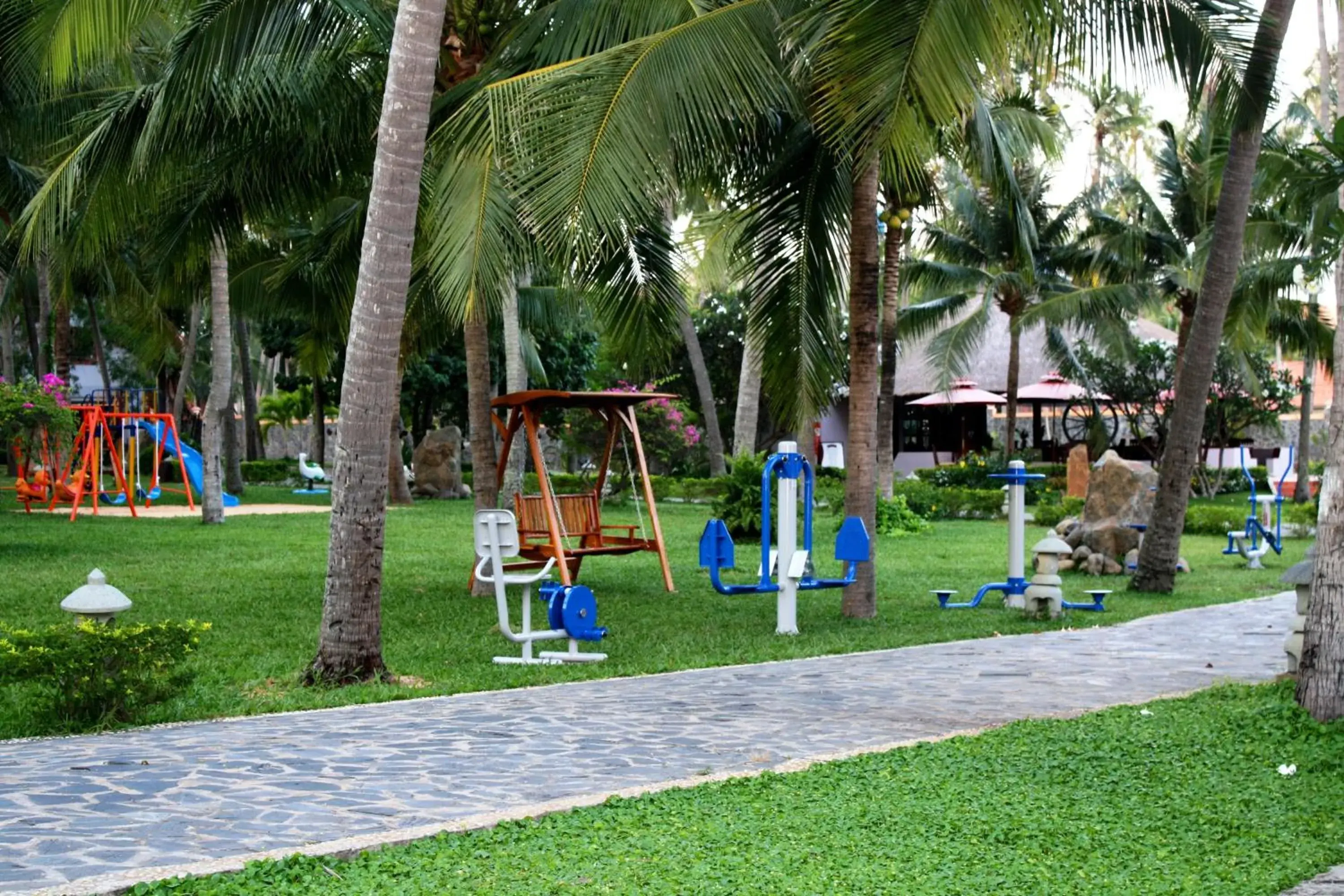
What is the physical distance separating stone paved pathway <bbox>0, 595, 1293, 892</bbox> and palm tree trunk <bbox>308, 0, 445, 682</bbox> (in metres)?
0.86

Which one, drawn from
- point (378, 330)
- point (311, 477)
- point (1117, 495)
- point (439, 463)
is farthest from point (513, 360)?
point (311, 477)

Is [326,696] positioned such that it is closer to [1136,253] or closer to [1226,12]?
[1226,12]

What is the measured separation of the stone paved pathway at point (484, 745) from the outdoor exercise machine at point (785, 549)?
3.94 feet

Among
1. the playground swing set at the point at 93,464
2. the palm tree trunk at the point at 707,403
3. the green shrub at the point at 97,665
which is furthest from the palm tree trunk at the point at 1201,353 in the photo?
the palm tree trunk at the point at 707,403

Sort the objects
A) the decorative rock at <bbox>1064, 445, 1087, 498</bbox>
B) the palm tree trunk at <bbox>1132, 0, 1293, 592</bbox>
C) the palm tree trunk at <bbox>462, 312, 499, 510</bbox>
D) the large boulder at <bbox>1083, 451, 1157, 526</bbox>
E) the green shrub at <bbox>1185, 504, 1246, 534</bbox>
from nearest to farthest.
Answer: the palm tree trunk at <bbox>1132, 0, 1293, 592</bbox> → the palm tree trunk at <bbox>462, 312, 499, 510</bbox> → the large boulder at <bbox>1083, 451, 1157, 526</bbox> → the green shrub at <bbox>1185, 504, 1246, 534</bbox> → the decorative rock at <bbox>1064, 445, 1087, 498</bbox>

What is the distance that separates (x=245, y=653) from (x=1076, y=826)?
20.3ft

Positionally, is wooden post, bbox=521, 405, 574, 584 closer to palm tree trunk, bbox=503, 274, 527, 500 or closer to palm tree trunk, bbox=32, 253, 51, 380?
palm tree trunk, bbox=503, 274, 527, 500

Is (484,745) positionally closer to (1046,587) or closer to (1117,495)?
(1046,587)

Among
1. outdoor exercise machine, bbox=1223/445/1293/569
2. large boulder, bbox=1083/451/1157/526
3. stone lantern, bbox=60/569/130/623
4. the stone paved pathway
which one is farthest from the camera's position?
outdoor exercise machine, bbox=1223/445/1293/569

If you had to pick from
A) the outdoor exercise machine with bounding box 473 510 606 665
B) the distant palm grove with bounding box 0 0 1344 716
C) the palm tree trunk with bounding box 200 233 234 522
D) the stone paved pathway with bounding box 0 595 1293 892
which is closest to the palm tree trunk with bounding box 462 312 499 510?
the distant palm grove with bounding box 0 0 1344 716

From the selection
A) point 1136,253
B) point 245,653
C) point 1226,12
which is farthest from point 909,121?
point 1136,253

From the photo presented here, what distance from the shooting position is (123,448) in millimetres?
24000

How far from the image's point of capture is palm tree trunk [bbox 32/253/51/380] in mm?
26844

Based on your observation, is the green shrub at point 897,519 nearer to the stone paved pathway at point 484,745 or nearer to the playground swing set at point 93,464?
the stone paved pathway at point 484,745
